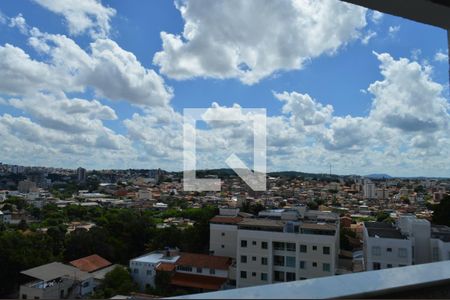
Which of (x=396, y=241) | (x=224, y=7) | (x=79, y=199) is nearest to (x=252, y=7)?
(x=224, y=7)

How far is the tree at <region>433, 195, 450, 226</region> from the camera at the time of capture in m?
10.5

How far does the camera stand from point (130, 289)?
254 inches

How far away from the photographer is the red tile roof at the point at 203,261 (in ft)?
27.1

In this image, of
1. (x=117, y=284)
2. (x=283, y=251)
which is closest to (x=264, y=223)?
(x=283, y=251)

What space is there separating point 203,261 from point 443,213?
308 inches

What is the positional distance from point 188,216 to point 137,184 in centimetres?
240

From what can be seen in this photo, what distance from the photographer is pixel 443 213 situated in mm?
10641

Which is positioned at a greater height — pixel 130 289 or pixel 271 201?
pixel 271 201

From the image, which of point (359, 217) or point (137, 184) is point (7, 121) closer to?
point (137, 184)

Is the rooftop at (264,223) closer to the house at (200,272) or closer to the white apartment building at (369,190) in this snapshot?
the house at (200,272)

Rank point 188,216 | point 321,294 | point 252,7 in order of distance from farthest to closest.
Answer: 1. point 188,216
2. point 252,7
3. point 321,294

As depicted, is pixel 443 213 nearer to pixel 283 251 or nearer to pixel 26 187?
pixel 283 251

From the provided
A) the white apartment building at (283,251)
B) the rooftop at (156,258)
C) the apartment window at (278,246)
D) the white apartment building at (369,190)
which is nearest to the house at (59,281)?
the rooftop at (156,258)

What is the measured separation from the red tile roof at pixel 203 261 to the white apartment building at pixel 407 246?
3.41 m
